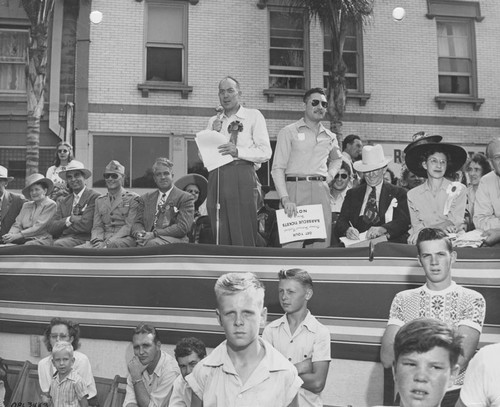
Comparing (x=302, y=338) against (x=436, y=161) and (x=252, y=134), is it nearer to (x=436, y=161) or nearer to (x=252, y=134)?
(x=436, y=161)

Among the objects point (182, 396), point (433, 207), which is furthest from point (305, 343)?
point (433, 207)

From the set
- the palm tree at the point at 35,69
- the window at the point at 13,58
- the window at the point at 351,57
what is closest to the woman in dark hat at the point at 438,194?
the palm tree at the point at 35,69

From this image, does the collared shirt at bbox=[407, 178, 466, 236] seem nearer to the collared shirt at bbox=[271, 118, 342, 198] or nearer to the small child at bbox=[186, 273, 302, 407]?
the collared shirt at bbox=[271, 118, 342, 198]

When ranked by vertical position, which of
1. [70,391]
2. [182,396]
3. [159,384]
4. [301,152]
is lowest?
[70,391]

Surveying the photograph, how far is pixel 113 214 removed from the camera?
7.70 m

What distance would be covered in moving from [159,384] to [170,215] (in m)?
1.96

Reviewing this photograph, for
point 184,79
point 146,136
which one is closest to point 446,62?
point 184,79

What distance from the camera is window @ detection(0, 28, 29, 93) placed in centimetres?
1564

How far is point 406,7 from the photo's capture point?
1680 cm

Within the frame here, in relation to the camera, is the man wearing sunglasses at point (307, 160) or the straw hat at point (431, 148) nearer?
the straw hat at point (431, 148)

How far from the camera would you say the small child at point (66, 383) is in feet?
20.3

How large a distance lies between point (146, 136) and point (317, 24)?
4721mm

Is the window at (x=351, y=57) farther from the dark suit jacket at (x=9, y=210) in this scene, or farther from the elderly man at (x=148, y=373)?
the elderly man at (x=148, y=373)

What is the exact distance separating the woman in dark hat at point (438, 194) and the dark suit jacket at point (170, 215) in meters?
2.32
